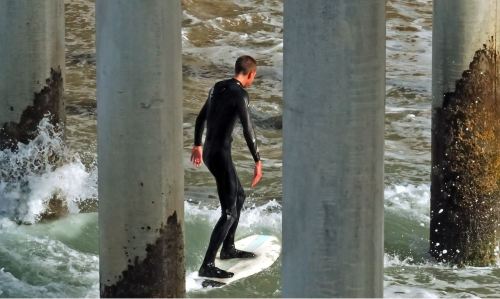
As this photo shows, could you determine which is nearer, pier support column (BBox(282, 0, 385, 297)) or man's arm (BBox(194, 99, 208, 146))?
pier support column (BBox(282, 0, 385, 297))

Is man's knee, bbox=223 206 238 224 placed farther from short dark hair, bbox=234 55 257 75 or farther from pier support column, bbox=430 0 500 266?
pier support column, bbox=430 0 500 266

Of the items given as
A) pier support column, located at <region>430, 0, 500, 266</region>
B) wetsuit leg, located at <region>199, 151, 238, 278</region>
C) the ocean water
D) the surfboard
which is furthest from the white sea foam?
pier support column, located at <region>430, 0, 500, 266</region>

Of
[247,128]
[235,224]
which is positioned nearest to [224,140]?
[247,128]

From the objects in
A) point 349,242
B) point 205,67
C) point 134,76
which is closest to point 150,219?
point 134,76

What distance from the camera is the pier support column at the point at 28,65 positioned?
10.3 meters

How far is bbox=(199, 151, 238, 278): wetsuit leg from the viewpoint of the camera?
8.48 m

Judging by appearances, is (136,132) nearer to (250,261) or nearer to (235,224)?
(235,224)

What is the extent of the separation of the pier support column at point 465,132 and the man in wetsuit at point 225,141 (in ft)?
5.31

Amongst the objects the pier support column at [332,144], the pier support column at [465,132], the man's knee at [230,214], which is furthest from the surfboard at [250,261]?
the pier support column at [332,144]

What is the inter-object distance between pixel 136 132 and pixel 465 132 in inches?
123

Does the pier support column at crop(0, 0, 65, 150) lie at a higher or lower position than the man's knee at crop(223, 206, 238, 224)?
higher

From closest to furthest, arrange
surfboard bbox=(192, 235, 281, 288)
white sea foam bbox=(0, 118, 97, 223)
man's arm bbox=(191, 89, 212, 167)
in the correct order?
man's arm bbox=(191, 89, 212, 167), surfboard bbox=(192, 235, 281, 288), white sea foam bbox=(0, 118, 97, 223)

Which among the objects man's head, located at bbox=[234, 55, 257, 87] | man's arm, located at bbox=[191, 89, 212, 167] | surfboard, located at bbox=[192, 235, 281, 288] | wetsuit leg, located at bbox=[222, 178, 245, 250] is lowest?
surfboard, located at bbox=[192, 235, 281, 288]

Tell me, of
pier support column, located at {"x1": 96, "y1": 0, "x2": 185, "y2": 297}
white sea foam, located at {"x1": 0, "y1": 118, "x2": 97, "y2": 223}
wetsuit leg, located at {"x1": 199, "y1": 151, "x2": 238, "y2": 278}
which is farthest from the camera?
white sea foam, located at {"x1": 0, "y1": 118, "x2": 97, "y2": 223}
